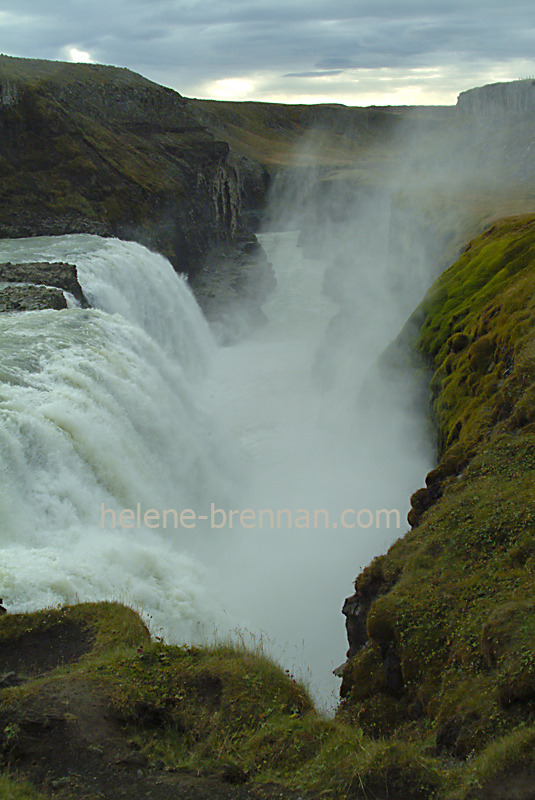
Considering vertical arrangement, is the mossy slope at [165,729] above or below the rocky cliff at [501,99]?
below

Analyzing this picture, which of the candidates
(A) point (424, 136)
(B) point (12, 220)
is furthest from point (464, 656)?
(A) point (424, 136)

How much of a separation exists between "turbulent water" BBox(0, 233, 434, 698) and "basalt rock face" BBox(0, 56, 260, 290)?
742 cm

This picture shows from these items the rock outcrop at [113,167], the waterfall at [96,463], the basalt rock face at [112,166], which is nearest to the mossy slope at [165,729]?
the waterfall at [96,463]

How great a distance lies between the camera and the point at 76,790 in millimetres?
6555

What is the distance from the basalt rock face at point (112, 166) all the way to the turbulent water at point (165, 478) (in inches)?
292

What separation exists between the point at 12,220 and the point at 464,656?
131 feet

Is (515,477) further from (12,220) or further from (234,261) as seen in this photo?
(234,261)

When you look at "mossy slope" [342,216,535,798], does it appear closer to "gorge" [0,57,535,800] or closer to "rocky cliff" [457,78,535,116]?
"gorge" [0,57,535,800]

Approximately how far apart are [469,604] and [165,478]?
12599mm

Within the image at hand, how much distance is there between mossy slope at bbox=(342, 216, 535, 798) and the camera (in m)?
7.39

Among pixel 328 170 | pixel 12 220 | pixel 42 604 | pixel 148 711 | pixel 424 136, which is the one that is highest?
pixel 424 136

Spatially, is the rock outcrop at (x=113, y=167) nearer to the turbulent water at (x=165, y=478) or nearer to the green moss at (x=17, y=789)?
the turbulent water at (x=165, y=478)

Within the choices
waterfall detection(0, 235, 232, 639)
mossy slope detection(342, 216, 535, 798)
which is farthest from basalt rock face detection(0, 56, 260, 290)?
mossy slope detection(342, 216, 535, 798)

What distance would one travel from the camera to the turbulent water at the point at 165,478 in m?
13.1
